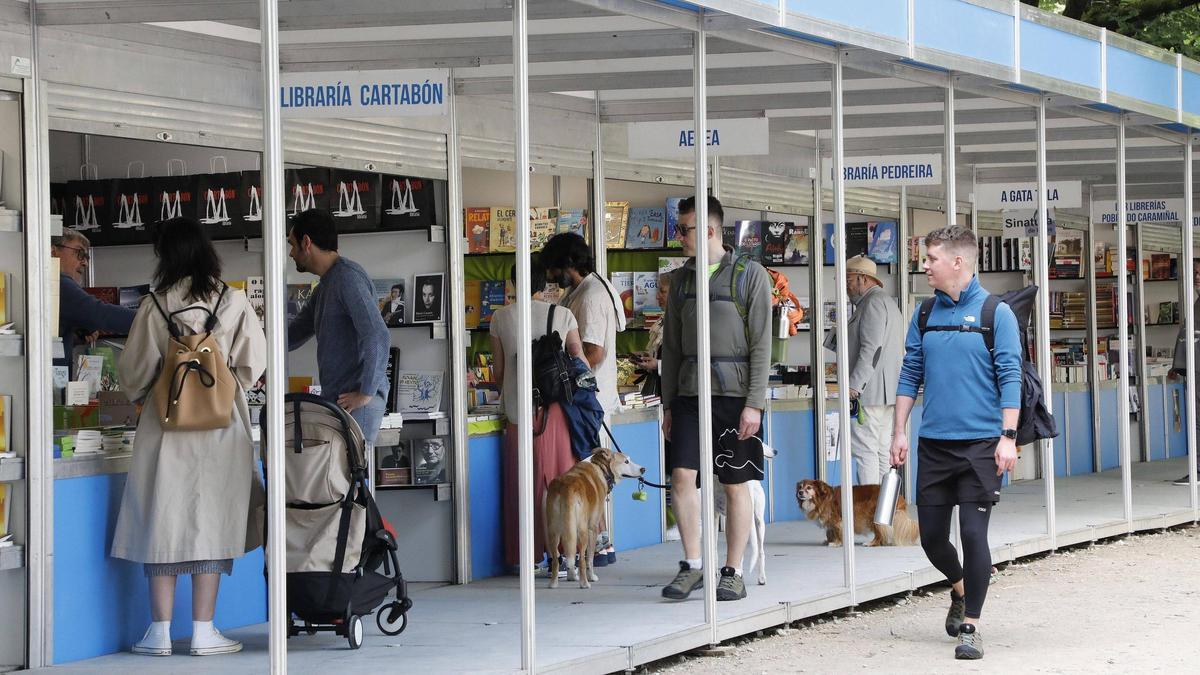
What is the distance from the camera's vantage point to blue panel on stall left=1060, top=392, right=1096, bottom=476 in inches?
625

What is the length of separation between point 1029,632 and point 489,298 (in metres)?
4.04

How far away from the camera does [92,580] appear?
6.95 m

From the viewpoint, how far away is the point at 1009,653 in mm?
7430

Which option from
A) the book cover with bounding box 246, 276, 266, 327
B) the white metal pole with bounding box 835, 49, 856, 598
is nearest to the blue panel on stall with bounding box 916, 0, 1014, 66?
the white metal pole with bounding box 835, 49, 856, 598

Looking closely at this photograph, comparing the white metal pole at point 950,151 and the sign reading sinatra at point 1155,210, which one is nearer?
the white metal pole at point 950,151

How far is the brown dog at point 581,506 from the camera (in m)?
8.50

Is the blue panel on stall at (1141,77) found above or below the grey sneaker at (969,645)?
above

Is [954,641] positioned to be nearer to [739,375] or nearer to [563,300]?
[739,375]

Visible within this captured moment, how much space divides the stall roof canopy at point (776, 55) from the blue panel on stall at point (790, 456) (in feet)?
6.74

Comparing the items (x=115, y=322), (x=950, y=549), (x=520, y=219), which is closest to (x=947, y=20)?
(x=950, y=549)

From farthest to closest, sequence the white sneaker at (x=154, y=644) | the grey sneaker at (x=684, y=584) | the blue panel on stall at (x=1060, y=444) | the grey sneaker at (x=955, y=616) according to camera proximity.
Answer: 1. the blue panel on stall at (x=1060, y=444)
2. the grey sneaker at (x=684, y=584)
3. the grey sneaker at (x=955, y=616)
4. the white sneaker at (x=154, y=644)

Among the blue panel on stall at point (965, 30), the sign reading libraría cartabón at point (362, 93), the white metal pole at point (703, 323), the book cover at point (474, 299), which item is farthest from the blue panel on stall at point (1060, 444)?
the sign reading libraría cartabón at point (362, 93)

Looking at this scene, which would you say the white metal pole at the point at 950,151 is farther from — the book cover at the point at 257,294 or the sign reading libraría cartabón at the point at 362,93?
the book cover at the point at 257,294

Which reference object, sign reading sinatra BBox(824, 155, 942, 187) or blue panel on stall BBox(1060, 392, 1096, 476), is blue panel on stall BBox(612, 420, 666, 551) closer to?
sign reading sinatra BBox(824, 155, 942, 187)
